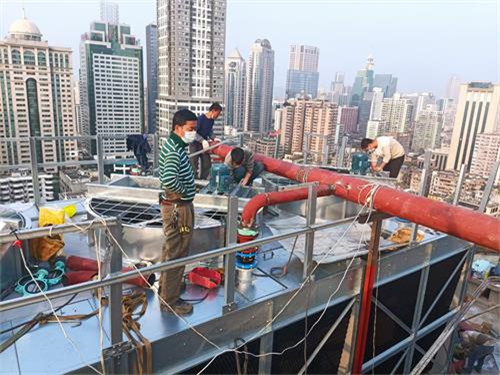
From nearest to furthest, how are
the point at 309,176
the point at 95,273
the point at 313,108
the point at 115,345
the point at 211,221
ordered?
1. the point at 115,345
2. the point at 95,273
3. the point at 211,221
4. the point at 309,176
5. the point at 313,108

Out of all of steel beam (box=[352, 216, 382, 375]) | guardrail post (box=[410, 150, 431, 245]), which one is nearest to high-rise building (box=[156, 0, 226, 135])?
guardrail post (box=[410, 150, 431, 245])

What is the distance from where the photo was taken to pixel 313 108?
30516 mm

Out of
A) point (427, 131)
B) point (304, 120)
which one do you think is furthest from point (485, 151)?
point (304, 120)

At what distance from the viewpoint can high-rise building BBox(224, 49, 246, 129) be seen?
201 ft

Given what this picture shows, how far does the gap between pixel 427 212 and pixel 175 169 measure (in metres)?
2.63

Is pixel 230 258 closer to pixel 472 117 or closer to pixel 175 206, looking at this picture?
pixel 175 206

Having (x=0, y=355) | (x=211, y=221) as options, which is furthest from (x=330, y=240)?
(x=0, y=355)

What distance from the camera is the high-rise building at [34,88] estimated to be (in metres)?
26.0

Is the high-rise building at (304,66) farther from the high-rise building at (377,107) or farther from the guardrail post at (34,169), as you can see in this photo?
the guardrail post at (34,169)

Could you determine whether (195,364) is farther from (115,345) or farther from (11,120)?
(11,120)

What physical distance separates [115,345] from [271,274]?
84.7 inches

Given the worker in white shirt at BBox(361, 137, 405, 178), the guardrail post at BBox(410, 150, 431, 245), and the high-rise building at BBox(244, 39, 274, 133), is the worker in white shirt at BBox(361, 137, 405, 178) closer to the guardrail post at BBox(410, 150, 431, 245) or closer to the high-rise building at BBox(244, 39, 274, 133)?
the guardrail post at BBox(410, 150, 431, 245)

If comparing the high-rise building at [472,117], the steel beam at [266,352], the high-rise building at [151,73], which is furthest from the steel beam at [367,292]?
the high-rise building at [151,73]

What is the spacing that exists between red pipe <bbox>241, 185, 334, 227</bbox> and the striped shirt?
0.72 meters
